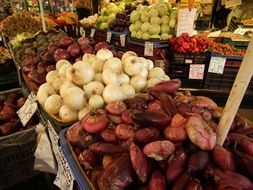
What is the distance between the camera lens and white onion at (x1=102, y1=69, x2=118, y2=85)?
134cm

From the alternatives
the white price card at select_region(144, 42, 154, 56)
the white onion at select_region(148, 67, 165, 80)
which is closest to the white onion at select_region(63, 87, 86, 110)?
the white onion at select_region(148, 67, 165, 80)

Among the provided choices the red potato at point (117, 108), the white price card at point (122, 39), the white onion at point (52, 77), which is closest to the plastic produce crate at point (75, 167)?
the red potato at point (117, 108)

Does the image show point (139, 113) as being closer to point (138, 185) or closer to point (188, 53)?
point (138, 185)

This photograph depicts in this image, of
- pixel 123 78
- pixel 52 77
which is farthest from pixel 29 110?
pixel 123 78

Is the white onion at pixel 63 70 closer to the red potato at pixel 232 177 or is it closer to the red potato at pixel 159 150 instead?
the red potato at pixel 159 150

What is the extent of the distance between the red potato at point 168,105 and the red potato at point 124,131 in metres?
0.17

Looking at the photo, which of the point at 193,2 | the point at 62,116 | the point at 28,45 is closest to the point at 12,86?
the point at 28,45

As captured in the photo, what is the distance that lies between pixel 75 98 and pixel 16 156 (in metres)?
0.99

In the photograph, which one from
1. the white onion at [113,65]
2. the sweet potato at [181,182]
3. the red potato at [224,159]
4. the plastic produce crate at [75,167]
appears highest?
the white onion at [113,65]

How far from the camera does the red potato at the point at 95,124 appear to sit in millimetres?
990

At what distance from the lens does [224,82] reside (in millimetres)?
2635

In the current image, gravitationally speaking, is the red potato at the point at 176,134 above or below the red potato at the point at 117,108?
above

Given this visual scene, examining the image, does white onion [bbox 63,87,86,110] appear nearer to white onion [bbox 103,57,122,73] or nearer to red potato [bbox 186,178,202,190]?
white onion [bbox 103,57,122,73]

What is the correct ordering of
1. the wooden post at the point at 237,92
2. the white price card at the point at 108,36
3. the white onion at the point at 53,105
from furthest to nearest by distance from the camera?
the white price card at the point at 108,36 < the white onion at the point at 53,105 < the wooden post at the point at 237,92
